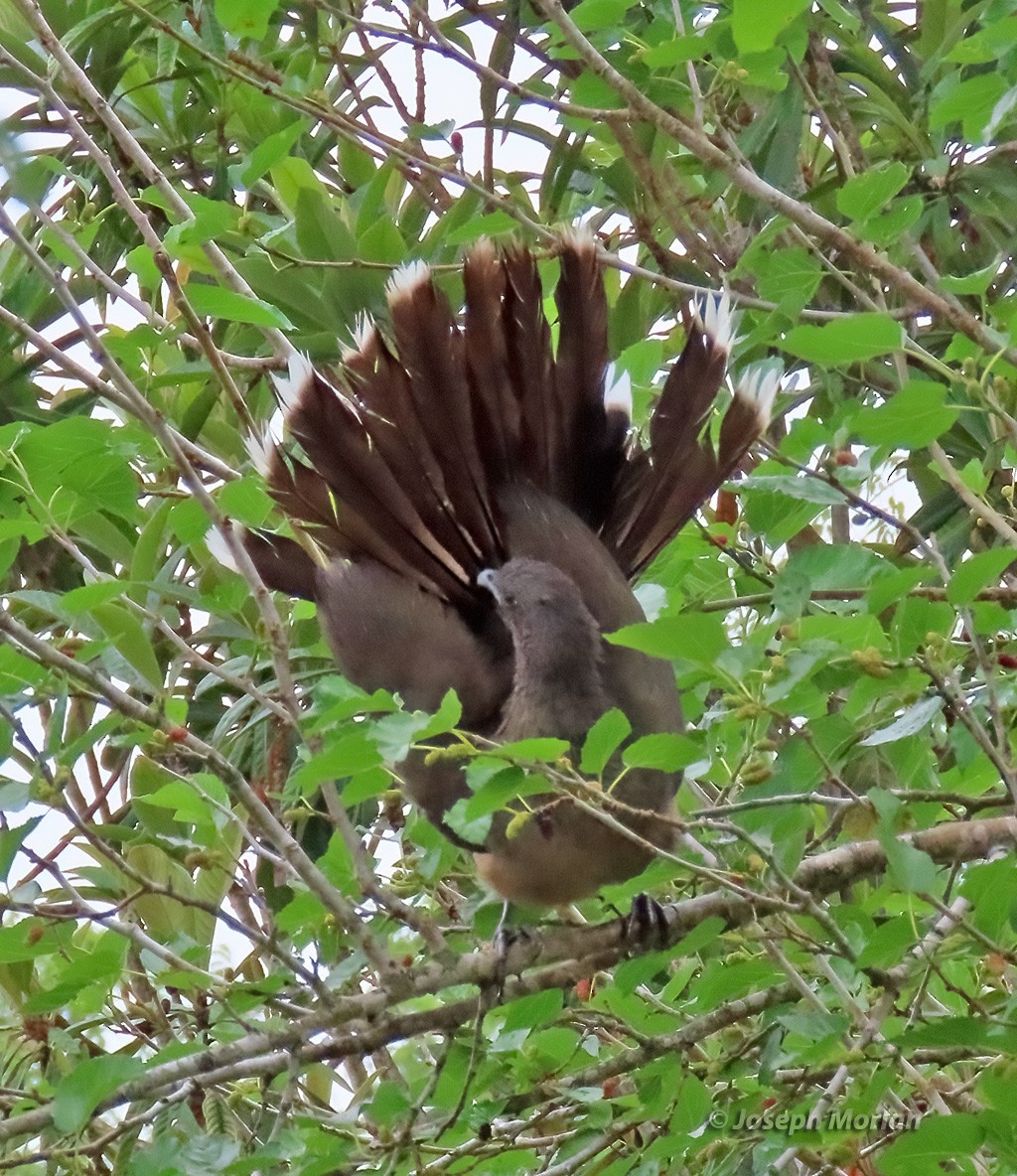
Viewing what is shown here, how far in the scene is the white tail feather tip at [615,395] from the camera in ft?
6.55

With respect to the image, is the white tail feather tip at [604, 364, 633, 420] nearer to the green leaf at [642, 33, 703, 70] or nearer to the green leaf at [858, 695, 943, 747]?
the green leaf at [642, 33, 703, 70]

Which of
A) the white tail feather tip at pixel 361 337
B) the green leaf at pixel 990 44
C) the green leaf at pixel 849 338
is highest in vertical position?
the green leaf at pixel 990 44

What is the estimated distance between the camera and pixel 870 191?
1.53m

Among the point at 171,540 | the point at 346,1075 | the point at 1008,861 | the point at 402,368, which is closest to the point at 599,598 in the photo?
the point at 402,368

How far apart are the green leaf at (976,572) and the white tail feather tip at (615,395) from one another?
78 centimetres

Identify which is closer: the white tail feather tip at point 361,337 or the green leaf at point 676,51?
the green leaf at point 676,51

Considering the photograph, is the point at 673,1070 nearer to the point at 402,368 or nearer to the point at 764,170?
the point at 402,368

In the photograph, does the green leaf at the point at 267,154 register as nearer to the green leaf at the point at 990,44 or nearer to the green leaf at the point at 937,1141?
the green leaf at the point at 990,44

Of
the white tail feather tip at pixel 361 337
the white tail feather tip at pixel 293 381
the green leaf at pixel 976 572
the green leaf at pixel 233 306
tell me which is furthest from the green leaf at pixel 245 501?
the green leaf at pixel 976 572

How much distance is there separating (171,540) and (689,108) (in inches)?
47.1

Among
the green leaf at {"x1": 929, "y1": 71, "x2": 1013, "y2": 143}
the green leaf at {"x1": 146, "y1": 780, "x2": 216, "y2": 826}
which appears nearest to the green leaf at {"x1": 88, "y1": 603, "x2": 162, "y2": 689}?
the green leaf at {"x1": 146, "y1": 780, "x2": 216, "y2": 826}

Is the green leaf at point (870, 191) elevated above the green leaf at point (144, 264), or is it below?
above

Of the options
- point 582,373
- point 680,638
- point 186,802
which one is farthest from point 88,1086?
point 582,373

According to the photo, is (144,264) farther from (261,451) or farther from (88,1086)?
(88,1086)
